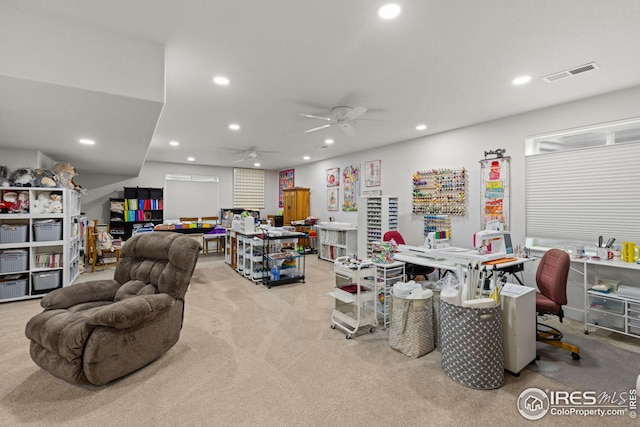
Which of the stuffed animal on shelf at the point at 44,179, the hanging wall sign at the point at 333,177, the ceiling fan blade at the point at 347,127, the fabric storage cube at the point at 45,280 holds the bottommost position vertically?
the fabric storage cube at the point at 45,280

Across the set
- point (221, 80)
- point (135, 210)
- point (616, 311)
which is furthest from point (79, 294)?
point (135, 210)

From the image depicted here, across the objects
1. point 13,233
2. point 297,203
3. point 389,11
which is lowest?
point 13,233

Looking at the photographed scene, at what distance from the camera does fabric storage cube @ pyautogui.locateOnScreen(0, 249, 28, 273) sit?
4.02 m

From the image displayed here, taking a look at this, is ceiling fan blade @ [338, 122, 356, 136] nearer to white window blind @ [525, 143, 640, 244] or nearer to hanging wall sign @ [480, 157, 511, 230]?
hanging wall sign @ [480, 157, 511, 230]

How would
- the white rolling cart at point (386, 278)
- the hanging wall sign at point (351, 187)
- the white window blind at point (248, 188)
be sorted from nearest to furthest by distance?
the white rolling cart at point (386, 278) < the hanging wall sign at point (351, 187) < the white window blind at point (248, 188)

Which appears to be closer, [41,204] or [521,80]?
[521,80]

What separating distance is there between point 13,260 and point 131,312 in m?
3.47

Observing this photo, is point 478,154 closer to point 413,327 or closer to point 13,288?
point 413,327

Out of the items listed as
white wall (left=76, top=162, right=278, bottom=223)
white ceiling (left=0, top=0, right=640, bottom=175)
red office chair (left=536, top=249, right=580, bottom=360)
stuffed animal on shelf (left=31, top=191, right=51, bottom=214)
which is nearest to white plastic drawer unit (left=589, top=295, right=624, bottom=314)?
red office chair (left=536, top=249, right=580, bottom=360)

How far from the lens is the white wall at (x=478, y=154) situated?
3500 mm

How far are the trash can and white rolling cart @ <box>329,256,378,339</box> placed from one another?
16.6 inches

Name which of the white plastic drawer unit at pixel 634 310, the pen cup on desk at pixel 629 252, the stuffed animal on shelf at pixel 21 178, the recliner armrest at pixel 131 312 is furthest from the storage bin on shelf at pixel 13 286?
the pen cup on desk at pixel 629 252

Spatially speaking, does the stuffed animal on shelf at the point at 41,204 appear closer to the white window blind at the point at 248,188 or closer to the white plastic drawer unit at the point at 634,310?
the white window blind at the point at 248,188

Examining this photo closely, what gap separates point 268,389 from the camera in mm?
2152
